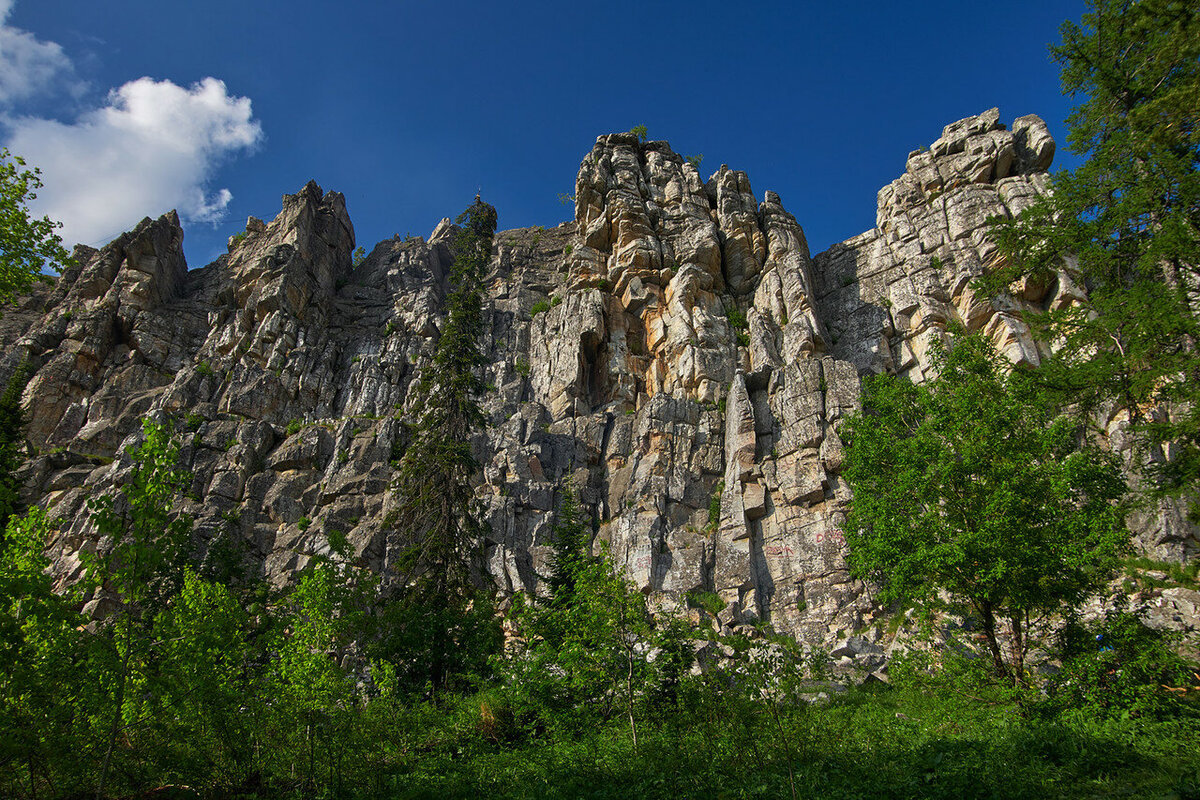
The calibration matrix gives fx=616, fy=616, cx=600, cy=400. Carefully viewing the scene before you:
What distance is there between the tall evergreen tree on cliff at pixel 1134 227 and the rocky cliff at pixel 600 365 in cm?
1318

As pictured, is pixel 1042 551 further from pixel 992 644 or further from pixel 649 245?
pixel 649 245

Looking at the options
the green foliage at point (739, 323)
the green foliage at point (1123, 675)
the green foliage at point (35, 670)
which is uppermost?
the green foliage at point (739, 323)

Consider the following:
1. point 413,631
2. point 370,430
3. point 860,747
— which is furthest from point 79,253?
point 860,747

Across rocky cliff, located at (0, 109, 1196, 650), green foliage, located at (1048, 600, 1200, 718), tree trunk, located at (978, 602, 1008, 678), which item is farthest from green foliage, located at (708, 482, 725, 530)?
green foliage, located at (1048, 600, 1200, 718)

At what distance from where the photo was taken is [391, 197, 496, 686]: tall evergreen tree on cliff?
66.3 ft

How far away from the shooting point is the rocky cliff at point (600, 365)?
93.7 ft

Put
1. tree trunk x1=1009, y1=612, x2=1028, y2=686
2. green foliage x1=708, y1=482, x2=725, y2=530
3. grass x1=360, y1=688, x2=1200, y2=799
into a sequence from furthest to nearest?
green foliage x1=708, y1=482, x2=725, y2=530 < tree trunk x1=1009, y1=612, x2=1028, y2=686 < grass x1=360, y1=688, x2=1200, y2=799

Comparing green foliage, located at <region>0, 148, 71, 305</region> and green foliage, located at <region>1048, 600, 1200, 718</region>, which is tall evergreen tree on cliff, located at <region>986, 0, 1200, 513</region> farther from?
green foliage, located at <region>0, 148, 71, 305</region>

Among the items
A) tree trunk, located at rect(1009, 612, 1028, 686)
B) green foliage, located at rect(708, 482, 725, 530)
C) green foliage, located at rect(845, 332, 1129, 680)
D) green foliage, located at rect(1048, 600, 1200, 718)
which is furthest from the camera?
green foliage, located at rect(708, 482, 725, 530)

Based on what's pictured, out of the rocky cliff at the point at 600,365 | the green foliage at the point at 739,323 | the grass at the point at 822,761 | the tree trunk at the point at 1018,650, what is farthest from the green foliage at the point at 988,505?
the green foliage at the point at 739,323

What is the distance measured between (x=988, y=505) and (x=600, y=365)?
27197 millimetres

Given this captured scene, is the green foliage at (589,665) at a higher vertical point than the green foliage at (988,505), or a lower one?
lower

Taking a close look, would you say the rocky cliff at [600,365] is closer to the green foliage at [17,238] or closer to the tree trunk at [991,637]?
the tree trunk at [991,637]

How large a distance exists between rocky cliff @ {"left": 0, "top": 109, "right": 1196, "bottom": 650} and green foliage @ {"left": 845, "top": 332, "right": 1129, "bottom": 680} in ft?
29.7
